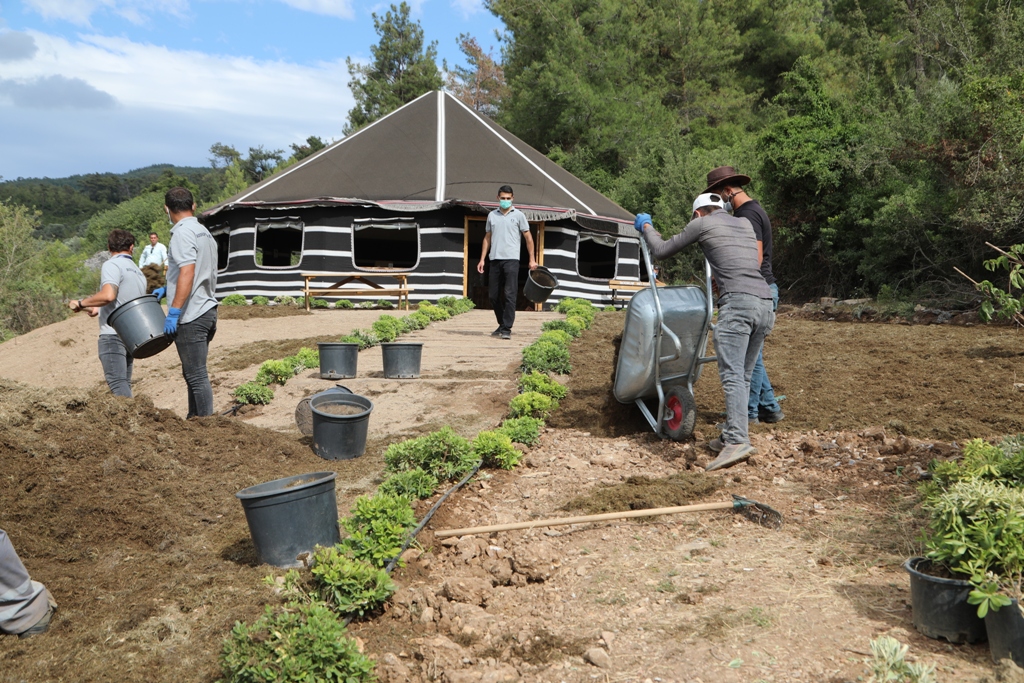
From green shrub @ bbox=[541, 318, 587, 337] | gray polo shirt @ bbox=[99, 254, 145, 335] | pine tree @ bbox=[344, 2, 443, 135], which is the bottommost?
green shrub @ bbox=[541, 318, 587, 337]

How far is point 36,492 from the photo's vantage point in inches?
167

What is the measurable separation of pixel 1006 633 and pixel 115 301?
587cm

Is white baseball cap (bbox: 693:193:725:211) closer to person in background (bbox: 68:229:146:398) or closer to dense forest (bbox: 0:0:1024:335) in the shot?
person in background (bbox: 68:229:146:398)

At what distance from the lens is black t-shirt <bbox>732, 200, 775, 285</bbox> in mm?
5641

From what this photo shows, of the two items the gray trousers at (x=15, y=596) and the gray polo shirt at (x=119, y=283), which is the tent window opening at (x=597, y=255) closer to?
the gray polo shirt at (x=119, y=283)

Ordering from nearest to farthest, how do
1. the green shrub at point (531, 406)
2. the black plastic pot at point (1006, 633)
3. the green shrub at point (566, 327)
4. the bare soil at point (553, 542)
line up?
the black plastic pot at point (1006, 633)
the bare soil at point (553, 542)
the green shrub at point (531, 406)
the green shrub at point (566, 327)

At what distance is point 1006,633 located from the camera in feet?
8.18

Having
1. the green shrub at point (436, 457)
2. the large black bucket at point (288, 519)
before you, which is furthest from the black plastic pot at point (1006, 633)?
the green shrub at point (436, 457)

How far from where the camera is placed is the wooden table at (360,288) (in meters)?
16.9

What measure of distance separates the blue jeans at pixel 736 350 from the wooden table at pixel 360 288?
12.4 meters

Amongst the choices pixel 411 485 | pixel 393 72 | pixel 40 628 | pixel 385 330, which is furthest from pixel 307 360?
pixel 393 72

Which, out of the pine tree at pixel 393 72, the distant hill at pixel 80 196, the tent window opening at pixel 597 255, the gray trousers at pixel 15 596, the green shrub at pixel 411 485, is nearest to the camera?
the gray trousers at pixel 15 596

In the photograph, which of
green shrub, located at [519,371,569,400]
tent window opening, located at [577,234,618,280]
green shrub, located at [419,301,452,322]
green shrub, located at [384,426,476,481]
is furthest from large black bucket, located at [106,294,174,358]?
tent window opening, located at [577,234,618,280]

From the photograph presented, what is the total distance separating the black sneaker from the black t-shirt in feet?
15.0
